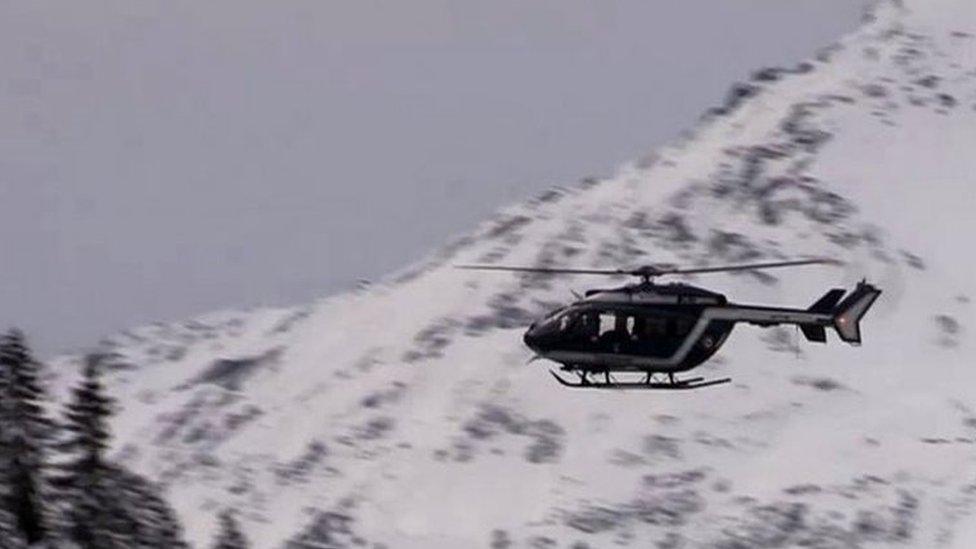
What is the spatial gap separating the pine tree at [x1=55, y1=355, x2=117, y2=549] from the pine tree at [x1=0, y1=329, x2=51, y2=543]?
1.81 feet

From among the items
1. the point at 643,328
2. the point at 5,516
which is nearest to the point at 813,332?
the point at 643,328

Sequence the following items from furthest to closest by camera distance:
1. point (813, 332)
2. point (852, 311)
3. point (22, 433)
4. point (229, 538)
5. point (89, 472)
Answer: point (229, 538), point (852, 311), point (813, 332), point (22, 433), point (89, 472)

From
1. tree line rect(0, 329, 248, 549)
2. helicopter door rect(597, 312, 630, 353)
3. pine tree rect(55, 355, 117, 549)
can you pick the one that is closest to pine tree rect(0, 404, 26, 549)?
tree line rect(0, 329, 248, 549)

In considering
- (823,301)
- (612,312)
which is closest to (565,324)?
(612,312)

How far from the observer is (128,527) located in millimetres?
65250

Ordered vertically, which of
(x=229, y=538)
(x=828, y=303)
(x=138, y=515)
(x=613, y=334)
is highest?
(x=613, y=334)

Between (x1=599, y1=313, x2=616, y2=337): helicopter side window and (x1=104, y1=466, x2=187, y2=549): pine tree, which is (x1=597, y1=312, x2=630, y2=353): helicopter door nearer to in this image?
(x1=599, y1=313, x2=616, y2=337): helicopter side window

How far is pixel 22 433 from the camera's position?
6950cm

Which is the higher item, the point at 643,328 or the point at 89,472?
the point at 643,328

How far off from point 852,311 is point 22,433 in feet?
60.0

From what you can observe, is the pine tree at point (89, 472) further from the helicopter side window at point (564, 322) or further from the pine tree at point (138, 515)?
the helicopter side window at point (564, 322)

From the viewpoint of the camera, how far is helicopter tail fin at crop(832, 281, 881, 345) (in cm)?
7265

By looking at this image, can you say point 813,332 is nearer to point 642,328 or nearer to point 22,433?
point 642,328

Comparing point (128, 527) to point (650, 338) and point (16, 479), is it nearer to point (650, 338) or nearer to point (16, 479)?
point (16, 479)
